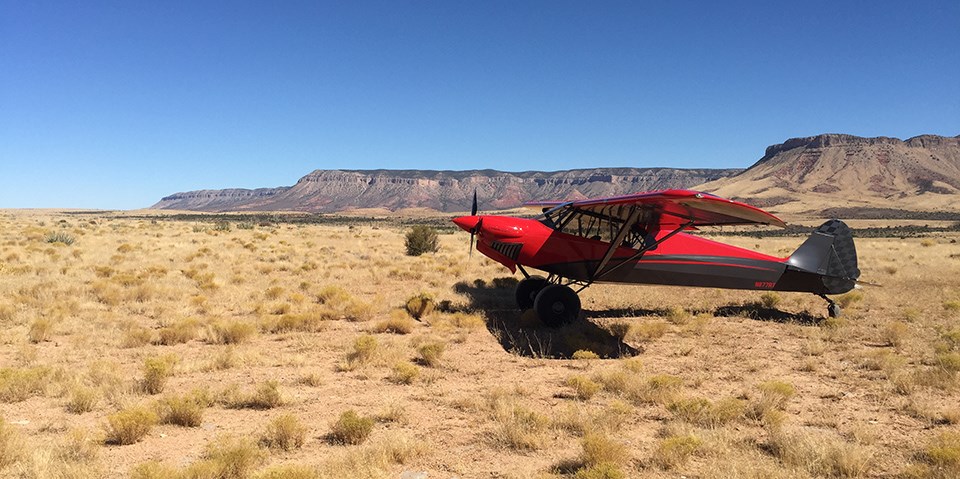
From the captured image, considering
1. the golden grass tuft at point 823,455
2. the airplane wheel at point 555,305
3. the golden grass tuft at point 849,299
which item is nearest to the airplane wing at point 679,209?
the airplane wheel at point 555,305

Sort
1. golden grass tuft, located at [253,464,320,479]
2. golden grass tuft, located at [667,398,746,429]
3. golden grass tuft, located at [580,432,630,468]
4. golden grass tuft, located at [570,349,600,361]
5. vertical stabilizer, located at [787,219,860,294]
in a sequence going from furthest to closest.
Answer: vertical stabilizer, located at [787,219,860,294] → golden grass tuft, located at [570,349,600,361] → golden grass tuft, located at [667,398,746,429] → golden grass tuft, located at [580,432,630,468] → golden grass tuft, located at [253,464,320,479]

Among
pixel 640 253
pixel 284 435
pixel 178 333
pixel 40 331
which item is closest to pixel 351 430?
pixel 284 435

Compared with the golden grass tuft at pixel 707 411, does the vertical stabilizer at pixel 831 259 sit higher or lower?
higher

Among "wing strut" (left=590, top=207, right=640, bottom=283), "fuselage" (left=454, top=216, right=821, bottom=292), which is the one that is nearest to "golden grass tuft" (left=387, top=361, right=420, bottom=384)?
"fuselage" (left=454, top=216, right=821, bottom=292)

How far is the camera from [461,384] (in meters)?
7.24

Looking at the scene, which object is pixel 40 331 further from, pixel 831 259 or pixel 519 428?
pixel 831 259

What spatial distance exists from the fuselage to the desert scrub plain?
95cm

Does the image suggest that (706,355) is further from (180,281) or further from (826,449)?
(180,281)

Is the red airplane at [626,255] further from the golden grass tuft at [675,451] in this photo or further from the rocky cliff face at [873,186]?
the rocky cliff face at [873,186]

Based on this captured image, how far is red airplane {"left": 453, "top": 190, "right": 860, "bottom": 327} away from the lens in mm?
10570

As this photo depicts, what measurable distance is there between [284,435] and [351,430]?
657mm

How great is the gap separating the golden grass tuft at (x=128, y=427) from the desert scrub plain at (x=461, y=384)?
24mm

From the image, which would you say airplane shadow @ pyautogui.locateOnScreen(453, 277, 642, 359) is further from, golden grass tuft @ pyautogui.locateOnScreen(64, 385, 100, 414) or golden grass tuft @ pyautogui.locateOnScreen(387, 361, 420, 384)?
golden grass tuft @ pyautogui.locateOnScreen(64, 385, 100, 414)

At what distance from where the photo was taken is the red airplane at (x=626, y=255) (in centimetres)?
1057
